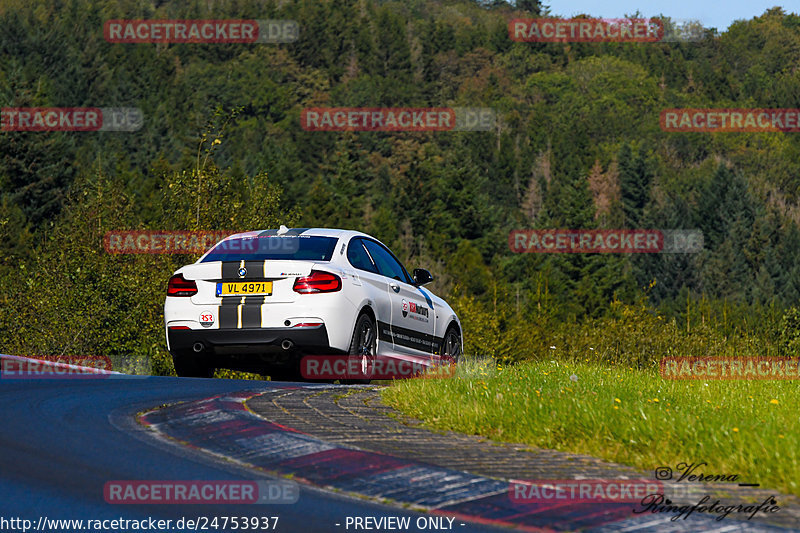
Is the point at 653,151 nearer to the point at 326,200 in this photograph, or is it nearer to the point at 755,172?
the point at 755,172

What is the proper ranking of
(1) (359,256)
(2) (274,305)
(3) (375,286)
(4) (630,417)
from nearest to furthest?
1. (4) (630,417)
2. (2) (274,305)
3. (3) (375,286)
4. (1) (359,256)

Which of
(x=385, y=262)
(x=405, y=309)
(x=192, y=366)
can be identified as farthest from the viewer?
(x=385, y=262)

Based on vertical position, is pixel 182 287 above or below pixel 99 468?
above

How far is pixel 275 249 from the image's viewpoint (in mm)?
12312

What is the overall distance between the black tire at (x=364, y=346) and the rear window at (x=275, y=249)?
2.61 feet

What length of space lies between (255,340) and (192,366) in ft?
4.09

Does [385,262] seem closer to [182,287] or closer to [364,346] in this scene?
[364,346]

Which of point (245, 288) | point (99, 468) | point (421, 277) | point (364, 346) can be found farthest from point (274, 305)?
point (99, 468)

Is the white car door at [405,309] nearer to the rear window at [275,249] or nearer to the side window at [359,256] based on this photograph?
the side window at [359,256]

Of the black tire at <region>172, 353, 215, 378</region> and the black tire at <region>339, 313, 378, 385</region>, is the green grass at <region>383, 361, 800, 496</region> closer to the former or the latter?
the black tire at <region>339, 313, 378, 385</region>

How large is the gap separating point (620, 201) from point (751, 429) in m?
129

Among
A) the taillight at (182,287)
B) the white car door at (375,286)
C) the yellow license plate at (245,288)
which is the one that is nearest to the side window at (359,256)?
the white car door at (375,286)

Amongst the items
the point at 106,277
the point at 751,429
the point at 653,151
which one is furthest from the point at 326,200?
the point at 751,429

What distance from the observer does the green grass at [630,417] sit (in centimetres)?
624
